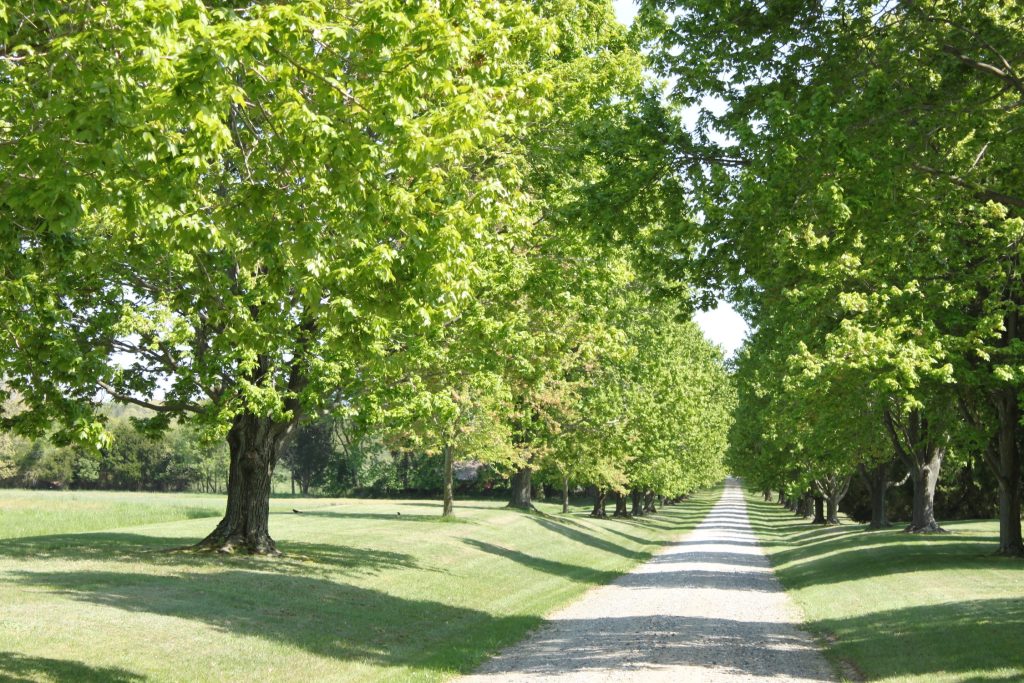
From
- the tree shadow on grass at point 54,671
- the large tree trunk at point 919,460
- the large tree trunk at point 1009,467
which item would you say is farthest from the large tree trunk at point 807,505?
the tree shadow on grass at point 54,671

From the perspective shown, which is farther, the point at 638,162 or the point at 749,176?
the point at 638,162

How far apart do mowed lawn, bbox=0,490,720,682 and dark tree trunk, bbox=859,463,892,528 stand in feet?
69.4

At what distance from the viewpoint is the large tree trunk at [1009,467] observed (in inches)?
Result: 1160

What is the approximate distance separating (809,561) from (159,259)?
26.6 metres

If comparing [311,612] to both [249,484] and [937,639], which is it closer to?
[249,484]

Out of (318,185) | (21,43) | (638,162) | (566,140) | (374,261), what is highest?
(566,140)

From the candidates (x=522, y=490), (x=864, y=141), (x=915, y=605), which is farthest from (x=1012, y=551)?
(x=522, y=490)

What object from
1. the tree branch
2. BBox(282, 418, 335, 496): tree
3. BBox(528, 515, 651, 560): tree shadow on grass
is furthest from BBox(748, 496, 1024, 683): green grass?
BBox(282, 418, 335, 496): tree

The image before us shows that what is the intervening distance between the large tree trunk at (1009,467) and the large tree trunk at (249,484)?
2171cm

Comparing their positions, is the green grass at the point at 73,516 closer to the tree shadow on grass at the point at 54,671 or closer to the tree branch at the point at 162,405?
the tree branch at the point at 162,405

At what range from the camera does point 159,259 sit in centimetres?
2044

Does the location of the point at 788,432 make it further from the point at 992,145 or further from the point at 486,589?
the point at 992,145

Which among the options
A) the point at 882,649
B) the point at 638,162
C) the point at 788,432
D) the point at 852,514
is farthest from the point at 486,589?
the point at 852,514

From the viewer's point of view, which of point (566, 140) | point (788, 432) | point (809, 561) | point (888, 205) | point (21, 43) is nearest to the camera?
point (21, 43)
